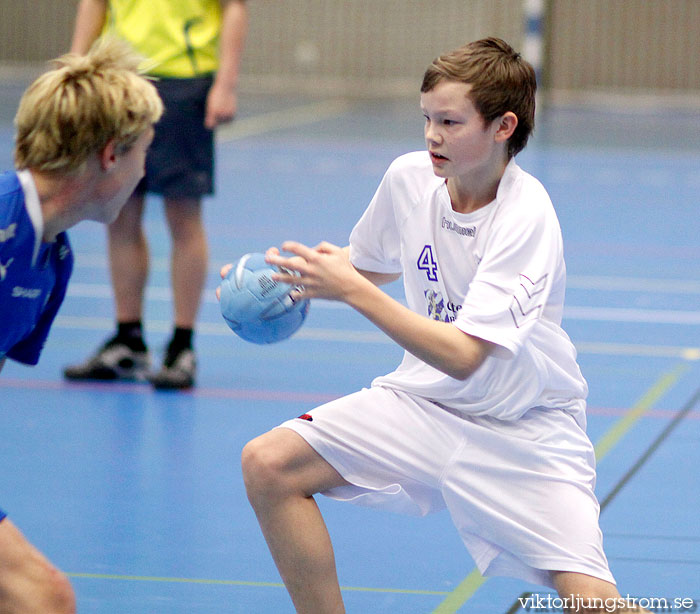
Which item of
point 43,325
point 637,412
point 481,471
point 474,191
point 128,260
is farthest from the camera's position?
point 128,260

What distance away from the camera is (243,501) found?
11.4 ft

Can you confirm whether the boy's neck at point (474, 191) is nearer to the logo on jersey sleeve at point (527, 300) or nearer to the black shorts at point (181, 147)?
the logo on jersey sleeve at point (527, 300)

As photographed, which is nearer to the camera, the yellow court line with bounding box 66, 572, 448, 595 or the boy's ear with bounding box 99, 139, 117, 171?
the boy's ear with bounding box 99, 139, 117, 171

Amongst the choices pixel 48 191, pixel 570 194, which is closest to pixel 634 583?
pixel 48 191

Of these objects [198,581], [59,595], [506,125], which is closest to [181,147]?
[198,581]

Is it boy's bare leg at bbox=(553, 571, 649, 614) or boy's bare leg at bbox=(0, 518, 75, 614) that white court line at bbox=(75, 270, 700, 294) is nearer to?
boy's bare leg at bbox=(553, 571, 649, 614)

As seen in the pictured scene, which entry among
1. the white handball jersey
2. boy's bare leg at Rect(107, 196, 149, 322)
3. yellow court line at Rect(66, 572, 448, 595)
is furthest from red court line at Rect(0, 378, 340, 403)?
the white handball jersey

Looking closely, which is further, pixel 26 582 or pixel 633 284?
pixel 633 284

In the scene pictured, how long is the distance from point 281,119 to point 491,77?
12.2 metres

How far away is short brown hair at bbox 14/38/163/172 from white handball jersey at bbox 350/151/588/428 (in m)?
0.66

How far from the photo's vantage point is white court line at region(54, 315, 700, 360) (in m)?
5.21

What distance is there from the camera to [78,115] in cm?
207

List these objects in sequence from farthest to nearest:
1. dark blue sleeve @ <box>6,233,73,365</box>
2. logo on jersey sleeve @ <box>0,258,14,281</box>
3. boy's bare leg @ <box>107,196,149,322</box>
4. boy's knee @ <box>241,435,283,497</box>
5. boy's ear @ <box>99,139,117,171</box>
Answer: boy's bare leg @ <box>107,196,149,322</box> < boy's knee @ <box>241,435,283,497</box> < dark blue sleeve @ <box>6,233,73,365</box> < boy's ear @ <box>99,139,117,171</box> < logo on jersey sleeve @ <box>0,258,14,281</box>

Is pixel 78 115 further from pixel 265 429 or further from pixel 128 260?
pixel 128 260
